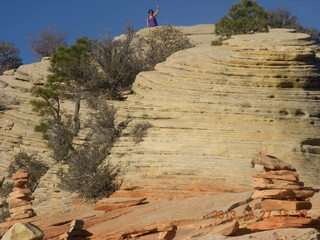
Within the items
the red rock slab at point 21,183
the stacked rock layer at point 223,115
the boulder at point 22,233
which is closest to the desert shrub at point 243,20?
the stacked rock layer at point 223,115

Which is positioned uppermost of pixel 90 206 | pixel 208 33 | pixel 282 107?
pixel 208 33

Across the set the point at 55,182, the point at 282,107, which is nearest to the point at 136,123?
the point at 55,182

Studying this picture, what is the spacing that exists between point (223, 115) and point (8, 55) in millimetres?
28503

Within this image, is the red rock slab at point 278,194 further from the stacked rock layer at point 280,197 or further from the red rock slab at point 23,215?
the red rock slab at point 23,215

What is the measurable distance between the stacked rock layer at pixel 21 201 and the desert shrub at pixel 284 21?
26.0m

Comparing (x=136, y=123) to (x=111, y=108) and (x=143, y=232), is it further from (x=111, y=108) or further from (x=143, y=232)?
(x=143, y=232)

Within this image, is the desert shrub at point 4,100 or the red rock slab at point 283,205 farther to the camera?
the desert shrub at point 4,100

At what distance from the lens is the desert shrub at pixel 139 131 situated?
61.3 feet

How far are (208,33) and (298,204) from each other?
3002 centimetres

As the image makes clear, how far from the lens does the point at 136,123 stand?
19266mm

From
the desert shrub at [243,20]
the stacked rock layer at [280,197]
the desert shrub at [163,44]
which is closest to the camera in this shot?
the stacked rock layer at [280,197]

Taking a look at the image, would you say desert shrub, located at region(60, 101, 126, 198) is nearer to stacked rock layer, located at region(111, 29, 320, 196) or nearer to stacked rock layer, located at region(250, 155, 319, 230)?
stacked rock layer, located at region(111, 29, 320, 196)

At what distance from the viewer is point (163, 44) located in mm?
29219

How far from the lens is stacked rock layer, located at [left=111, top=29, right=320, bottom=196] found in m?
17.0
